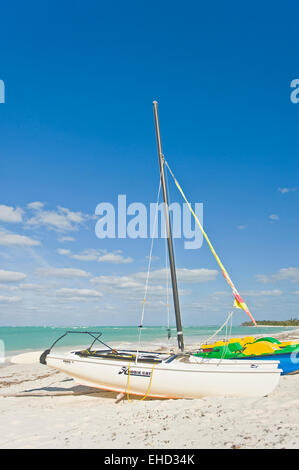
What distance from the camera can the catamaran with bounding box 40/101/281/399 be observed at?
28.4 ft

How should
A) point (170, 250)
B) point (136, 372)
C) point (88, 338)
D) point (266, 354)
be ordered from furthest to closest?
point (88, 338), point (170, 250), point (266, 354), point (136, 372)

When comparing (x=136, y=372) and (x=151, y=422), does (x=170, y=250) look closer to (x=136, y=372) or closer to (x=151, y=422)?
(x=136, y=372)

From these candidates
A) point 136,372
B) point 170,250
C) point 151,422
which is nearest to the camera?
point 151,422

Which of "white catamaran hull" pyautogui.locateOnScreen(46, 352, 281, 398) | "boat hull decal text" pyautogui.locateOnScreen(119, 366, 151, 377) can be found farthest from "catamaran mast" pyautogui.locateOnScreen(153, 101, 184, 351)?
"boat hull decal text" pyautogui.locateOnScreen(119, 366, 151, 377)

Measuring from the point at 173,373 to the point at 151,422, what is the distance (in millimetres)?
2206

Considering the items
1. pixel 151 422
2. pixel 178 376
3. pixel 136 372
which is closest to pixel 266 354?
pixel 178 376

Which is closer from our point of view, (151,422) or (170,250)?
(151,422)

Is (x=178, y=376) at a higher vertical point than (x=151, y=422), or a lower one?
higher

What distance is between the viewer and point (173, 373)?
9.16m

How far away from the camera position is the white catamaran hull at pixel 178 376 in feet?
28.3

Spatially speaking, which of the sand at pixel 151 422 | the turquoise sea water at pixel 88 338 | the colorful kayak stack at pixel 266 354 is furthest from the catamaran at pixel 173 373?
the turquoise sea water at pixel 88 338

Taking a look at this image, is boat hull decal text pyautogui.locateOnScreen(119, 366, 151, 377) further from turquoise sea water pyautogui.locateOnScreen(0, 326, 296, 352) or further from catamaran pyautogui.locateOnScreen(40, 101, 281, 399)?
turquoise sea water pyautogui.locateOnScreen(0, 326, 296, 352)

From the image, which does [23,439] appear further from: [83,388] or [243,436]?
[83,388]

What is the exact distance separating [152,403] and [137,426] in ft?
7.65
